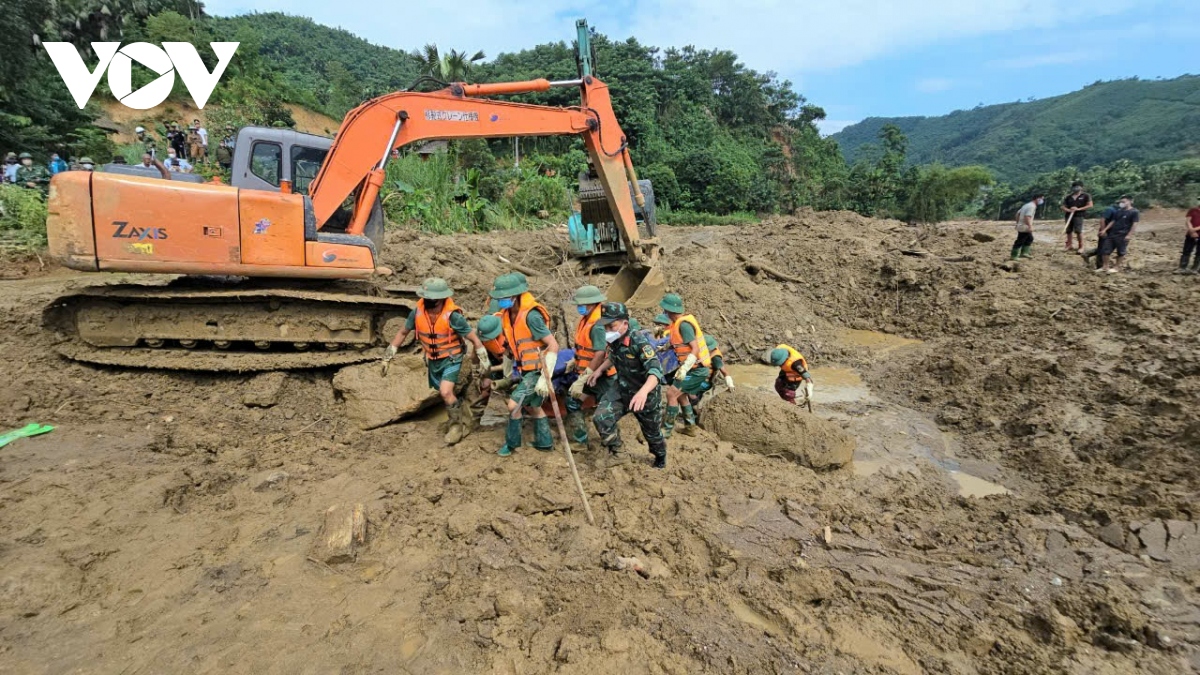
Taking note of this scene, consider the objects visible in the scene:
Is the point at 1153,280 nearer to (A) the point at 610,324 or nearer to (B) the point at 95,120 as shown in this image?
(A) the point at 610,324

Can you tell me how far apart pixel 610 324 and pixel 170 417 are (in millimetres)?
4104

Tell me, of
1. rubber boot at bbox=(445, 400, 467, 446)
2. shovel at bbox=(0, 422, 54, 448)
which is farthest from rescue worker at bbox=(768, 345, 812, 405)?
shovel at bbox=(0, 422, 54, 448)

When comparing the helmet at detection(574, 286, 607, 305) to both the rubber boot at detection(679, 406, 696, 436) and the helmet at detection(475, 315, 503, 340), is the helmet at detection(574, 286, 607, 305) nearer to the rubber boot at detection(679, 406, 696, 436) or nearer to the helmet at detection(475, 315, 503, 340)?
the helmet at detection(475, 315, 503, 340)

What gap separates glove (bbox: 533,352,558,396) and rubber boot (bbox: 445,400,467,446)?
940mm

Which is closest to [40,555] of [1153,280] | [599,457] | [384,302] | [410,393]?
[410,393]

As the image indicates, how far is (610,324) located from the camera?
4.52 meters

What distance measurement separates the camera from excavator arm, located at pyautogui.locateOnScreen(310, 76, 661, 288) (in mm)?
5824

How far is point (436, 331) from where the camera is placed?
16.0 ft

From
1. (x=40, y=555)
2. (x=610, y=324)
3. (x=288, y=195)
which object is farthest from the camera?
(x=288, y=195)

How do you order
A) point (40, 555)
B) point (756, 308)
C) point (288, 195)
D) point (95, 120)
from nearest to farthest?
point (40, 555) < point (288, 195) < point (756, 308) < point (95, 120)

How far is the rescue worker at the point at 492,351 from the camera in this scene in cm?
490

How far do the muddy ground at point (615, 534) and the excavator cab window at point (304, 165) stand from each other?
214 centimetres

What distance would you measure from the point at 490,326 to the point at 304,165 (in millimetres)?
3156

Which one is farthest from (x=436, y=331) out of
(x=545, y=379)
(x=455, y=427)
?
(x=545, y=379)
